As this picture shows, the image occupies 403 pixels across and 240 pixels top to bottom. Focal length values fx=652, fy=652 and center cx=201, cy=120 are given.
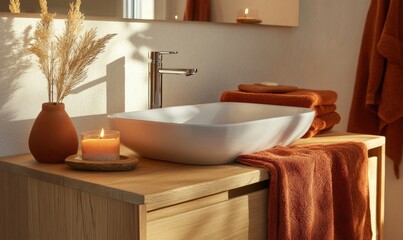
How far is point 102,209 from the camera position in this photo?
130cm

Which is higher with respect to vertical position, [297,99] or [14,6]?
[14,6]

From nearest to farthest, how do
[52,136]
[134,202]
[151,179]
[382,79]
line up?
[134,202]
[151,179]
[52,136]
[382,79]

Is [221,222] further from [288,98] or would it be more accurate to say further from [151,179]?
[288,98]

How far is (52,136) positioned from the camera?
1507 mm

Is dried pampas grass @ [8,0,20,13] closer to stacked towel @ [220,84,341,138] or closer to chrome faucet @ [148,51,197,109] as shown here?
chrome faucet @ [148,51,197,109]

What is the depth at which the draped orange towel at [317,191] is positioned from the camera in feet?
4.91

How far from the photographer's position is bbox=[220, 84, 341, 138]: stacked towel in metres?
1.92

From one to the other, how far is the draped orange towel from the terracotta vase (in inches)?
16.0

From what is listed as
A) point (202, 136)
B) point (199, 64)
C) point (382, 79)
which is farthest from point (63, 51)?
point (382, 79)

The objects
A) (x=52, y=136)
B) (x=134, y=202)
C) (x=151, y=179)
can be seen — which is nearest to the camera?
(x=134, y=202)

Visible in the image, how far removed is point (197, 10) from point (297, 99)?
0.43 meters

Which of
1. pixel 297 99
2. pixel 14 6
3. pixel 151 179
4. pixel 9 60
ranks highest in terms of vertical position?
pixel 14 6

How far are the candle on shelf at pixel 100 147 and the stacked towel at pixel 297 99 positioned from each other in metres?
0.64

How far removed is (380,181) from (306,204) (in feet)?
1.83
